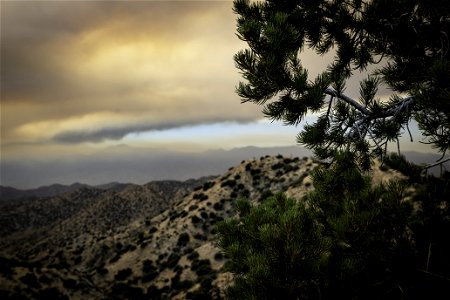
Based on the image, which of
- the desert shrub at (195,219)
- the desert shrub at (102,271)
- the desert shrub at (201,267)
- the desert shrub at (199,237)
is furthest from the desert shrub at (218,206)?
the desert shrub at (102,271)

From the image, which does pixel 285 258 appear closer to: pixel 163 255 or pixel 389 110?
pixel 389 110

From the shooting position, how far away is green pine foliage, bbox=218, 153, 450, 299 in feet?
10.3

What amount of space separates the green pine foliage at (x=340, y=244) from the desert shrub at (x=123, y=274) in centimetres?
2859

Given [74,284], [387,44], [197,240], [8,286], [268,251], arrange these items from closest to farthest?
[268,251] < [387,44] < [8,286] < [74,284] < [197,240]

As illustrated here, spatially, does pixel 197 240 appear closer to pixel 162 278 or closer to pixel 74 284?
pixel 162 278

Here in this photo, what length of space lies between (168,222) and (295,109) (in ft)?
119

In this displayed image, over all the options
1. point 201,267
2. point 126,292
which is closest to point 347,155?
point 201,267

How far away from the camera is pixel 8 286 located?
19578 millimetres

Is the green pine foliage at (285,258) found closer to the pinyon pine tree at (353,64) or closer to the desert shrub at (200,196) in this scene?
the pinyon pine tree at (353,64)

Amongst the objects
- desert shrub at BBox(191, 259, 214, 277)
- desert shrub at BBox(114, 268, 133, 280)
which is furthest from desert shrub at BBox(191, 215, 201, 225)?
desert shrub at BBox(191, 259, 214, 277)

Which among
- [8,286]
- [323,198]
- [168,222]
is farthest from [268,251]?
[168,222]

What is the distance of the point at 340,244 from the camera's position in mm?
4266

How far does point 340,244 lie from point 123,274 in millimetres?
30182

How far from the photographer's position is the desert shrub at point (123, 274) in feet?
95.7
